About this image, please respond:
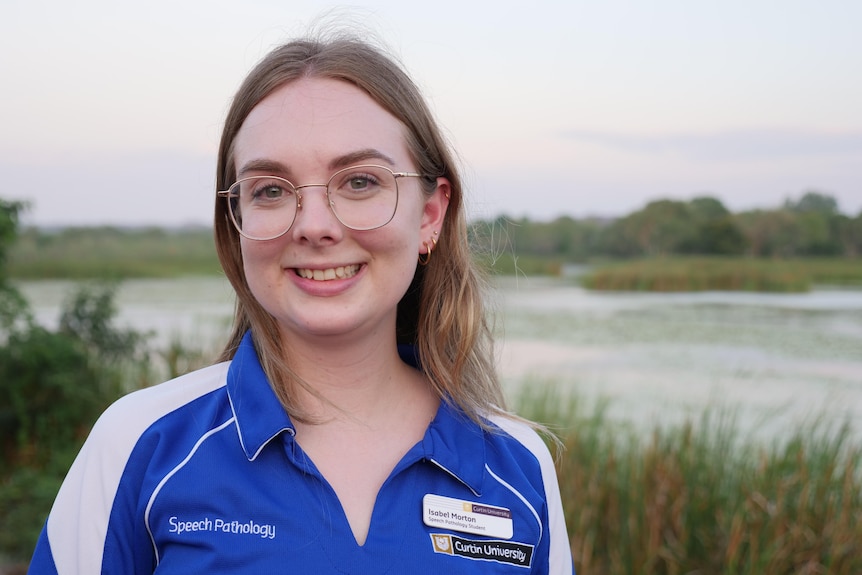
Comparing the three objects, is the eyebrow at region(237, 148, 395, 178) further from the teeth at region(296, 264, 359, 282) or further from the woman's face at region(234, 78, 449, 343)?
the teeth at region(296, 264, 359, 282)

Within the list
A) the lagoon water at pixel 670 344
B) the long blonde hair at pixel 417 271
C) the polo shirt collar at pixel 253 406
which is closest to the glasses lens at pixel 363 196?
the long blonde hair at pixel 417 271

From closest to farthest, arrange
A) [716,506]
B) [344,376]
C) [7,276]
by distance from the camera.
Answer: [344,376], [716,506], [7,276]

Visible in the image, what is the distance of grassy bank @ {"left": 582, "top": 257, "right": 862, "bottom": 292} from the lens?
41.0 feet

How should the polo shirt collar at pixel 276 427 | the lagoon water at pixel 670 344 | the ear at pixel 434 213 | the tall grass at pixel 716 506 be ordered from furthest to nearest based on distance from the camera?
the lagoon water at pixel 670 344 < the tall grass at pixel 716 506 < the ear at pixel 434 213 < the polo shirt collar at pixel 276 427

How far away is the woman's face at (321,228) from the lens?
58.0 inches

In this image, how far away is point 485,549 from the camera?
59.8 inches

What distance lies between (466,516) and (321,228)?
617mm

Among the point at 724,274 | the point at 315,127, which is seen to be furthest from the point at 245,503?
the point at 724,274

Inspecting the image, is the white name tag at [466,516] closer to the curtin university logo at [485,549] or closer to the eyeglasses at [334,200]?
the curtin university logo at [485,549]

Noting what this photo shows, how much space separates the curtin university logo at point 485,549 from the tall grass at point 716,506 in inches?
111

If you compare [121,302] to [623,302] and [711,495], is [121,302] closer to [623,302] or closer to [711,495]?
[623,302]

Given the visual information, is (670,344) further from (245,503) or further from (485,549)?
(245,503)

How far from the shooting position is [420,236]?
5.69 ft

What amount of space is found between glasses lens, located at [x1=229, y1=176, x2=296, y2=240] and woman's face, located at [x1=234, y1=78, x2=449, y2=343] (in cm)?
1
